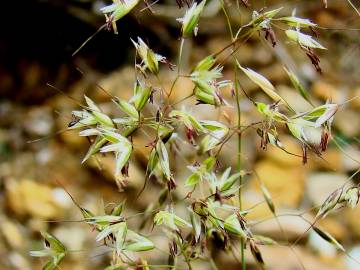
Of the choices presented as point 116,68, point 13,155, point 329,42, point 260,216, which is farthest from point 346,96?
point 13,155

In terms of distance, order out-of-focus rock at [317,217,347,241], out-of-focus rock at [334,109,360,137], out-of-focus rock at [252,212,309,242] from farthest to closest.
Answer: out-of-focus rock at [334,109,360,137]
out-of-focus rock at [317,217,347,241]
out-of-focus rock at [252,212,309,242]

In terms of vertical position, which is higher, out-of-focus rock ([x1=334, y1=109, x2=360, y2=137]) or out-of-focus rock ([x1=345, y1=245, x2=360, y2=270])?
out-of-focus rock ([x1=334, y1=109, x2=360, y2=137])

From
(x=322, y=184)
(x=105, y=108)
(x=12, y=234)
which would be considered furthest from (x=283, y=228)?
(x=12, y=234)

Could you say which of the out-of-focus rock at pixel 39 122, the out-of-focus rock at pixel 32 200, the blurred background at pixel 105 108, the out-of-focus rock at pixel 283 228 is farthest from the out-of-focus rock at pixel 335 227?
the out-of-focus rock at pixel 39 122

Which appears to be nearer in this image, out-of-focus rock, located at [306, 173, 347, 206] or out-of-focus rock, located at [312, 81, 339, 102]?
out-of-focus rock, located at [306, 173, 347, 206]

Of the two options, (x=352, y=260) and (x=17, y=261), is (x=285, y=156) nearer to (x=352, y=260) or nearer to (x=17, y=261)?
(x=352, y=260)

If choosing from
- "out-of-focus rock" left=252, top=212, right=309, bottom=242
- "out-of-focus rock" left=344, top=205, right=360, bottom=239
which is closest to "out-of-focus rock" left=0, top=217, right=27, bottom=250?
"out-of-focus rock" left=252, top=212, right=309, bottom=242

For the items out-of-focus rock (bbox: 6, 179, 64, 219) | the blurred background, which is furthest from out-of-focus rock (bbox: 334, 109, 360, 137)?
out-of-focus rock (bbox: 6, 179, 64, 219)

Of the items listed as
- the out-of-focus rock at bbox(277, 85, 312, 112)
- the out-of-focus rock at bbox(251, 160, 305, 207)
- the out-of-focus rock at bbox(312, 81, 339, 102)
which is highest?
the out-of-focus rock at bbox(312, 81, 339, 102)

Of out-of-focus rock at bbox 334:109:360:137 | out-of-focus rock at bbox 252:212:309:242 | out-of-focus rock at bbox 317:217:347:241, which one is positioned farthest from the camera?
out-of-focus rock at bbox 334:109:360:137

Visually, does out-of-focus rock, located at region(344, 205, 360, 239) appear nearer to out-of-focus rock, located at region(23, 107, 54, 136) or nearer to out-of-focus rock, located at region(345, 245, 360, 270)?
out-of-focus rock, located at region(345, 245, 360, 270)
